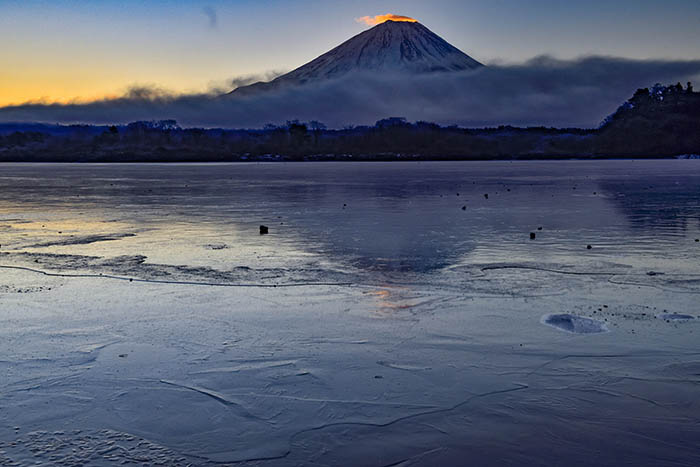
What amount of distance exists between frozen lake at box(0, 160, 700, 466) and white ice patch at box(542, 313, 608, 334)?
0.05m

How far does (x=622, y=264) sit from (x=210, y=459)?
1264cm

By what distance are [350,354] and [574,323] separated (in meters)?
3.87

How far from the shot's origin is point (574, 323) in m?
10.6

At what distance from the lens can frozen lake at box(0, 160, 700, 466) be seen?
6383 mm

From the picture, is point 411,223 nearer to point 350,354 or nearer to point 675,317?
point 675,317

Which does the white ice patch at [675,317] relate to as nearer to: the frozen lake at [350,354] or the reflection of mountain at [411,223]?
the frozen lake at [350,354]

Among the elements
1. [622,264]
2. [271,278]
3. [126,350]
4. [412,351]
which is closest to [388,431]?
[412,351]

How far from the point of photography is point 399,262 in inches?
643

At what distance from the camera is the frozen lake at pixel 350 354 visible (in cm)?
638

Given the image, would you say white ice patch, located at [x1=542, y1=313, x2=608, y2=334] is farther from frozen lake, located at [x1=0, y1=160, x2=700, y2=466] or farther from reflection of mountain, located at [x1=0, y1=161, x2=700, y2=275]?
reflection of mountain, located at [x1=0, y1=161, x2=700, y2=275]

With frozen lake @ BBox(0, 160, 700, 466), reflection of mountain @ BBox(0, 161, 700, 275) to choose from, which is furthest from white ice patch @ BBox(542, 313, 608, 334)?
reflection of mountain @ BBox(0, 161, 700, 275)

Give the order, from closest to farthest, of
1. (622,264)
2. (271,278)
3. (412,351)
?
(412,351), (271,278), (622,264)

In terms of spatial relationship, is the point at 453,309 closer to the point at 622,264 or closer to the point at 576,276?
the point at 576,276

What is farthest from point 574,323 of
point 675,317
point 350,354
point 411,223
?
point 411,223
